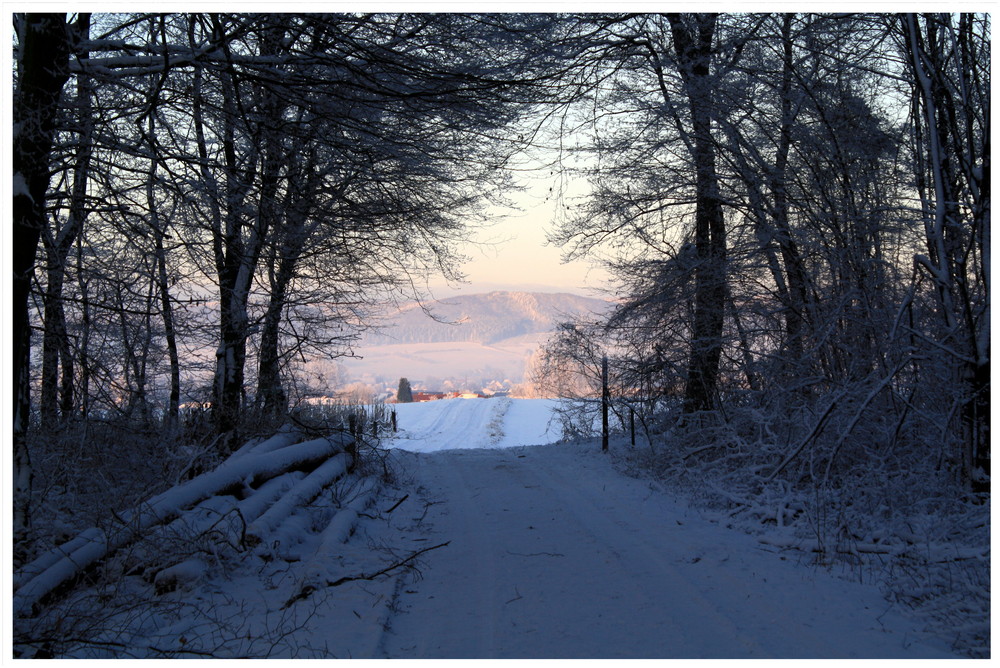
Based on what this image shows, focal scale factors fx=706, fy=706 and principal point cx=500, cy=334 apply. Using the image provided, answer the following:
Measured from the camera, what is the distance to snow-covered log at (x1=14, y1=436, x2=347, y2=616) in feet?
15.3

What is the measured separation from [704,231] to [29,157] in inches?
411

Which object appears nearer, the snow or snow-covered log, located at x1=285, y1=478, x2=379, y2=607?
the snow

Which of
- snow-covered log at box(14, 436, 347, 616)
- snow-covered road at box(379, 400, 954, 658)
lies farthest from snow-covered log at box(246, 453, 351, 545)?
snow-covered road at box(379, 400, 954, 658)

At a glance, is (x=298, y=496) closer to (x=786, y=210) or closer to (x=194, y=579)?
(x=194, y=579)

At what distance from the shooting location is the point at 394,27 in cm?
612

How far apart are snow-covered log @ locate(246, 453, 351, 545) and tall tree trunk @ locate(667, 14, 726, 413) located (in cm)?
577

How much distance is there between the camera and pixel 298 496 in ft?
25.3

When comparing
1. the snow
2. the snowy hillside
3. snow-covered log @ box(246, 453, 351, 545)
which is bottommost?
the snow

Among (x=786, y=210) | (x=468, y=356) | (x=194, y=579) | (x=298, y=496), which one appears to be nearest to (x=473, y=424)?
(x=786, y=210)

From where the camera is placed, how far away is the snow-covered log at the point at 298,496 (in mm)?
6176

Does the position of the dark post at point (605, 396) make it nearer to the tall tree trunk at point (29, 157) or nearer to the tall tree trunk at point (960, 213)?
the tall tree trunk at point (960, 213)

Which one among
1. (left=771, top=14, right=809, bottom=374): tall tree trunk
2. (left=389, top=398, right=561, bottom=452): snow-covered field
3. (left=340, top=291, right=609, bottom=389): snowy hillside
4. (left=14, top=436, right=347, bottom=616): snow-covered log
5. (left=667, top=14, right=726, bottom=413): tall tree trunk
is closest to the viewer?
(left=14, top=436, right=347, bottom=616): snow-covered log

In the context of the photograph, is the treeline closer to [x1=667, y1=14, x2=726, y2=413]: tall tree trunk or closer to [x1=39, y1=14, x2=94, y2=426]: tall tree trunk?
[x1=39, y1=14, x2=94, y2=426]: tall tree trunk
